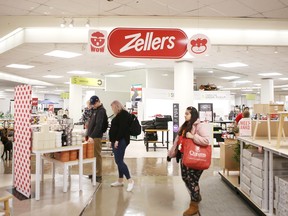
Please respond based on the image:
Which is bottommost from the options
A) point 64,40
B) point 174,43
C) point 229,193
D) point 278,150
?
point 229,193

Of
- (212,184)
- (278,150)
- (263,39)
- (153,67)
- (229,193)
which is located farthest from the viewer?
(153,67)

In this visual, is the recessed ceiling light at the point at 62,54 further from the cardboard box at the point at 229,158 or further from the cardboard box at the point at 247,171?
the cardboard box at the point at 247,171

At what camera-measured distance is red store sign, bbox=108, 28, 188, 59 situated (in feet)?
14.6

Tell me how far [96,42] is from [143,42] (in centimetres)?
98

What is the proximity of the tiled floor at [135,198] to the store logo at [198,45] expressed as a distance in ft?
8.00

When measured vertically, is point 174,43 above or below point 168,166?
above

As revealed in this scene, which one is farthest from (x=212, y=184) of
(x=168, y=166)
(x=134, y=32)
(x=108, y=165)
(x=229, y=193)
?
(x=134, y=32)

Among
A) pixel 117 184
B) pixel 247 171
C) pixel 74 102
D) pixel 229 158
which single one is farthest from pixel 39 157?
pixel 74 102

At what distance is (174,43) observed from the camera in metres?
4.49

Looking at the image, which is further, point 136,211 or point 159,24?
point 159,24

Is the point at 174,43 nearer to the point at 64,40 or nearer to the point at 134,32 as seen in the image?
the point at 134,32

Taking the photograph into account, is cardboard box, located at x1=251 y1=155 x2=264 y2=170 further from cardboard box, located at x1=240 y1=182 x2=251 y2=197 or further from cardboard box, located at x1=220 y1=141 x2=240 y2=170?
cardboard box, located at x1=220 y1=141 x2=240 y2=170

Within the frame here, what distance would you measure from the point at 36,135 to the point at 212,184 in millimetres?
3309

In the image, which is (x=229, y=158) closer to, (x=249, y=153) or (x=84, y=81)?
(x=249, y=153)
